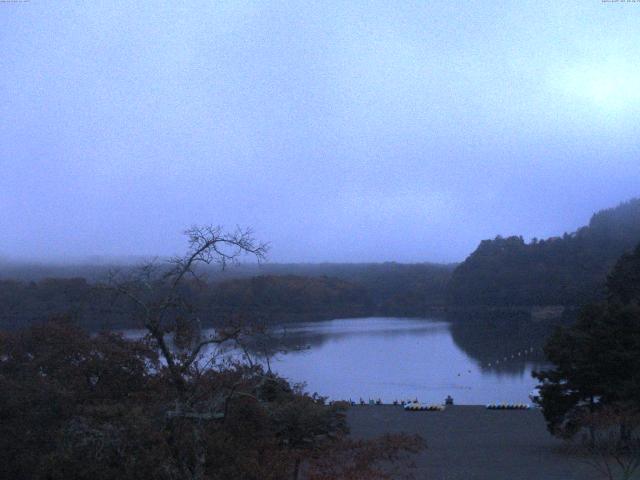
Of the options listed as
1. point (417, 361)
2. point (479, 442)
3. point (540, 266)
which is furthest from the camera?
point (540, 266)

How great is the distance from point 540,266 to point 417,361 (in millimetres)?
33884

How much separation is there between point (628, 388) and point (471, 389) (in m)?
16.1

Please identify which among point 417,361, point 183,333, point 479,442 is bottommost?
point 417,361

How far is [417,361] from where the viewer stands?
36469 mm

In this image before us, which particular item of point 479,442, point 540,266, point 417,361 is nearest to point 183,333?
point 479,442

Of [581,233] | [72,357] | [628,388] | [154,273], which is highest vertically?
[581,233]

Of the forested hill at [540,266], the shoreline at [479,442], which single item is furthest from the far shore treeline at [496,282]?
the shoreline at [479,442]

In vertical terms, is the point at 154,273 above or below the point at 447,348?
above

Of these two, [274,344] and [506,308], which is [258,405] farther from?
[506,308]

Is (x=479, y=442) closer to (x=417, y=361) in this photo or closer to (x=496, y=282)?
(x=417, y=361)

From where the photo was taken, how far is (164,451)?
544 centimetres

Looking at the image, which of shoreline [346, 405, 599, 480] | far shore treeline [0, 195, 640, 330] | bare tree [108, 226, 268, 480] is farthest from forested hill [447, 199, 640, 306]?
bare tree [108, 226, 268, 480]

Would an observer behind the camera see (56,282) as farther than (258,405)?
Yes

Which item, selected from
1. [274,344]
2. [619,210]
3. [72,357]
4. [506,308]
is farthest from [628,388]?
[619,210]
